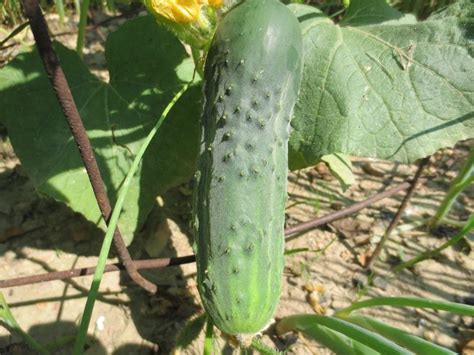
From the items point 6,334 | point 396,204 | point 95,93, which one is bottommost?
point 6,334

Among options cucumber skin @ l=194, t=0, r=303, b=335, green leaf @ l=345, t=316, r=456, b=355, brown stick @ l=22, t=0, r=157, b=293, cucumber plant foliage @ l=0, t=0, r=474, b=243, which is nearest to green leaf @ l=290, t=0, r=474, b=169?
cucumber plant foliage @ l=0, t=0, r=474, b=243

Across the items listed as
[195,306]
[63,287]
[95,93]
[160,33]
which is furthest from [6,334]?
[160,33]

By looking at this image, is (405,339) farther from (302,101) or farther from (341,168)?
(341,168)

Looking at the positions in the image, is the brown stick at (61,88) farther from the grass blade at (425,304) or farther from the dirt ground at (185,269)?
the grass blade at (425,304)

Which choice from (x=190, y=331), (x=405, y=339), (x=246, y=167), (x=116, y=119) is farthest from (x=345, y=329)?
(x=116, y=119)

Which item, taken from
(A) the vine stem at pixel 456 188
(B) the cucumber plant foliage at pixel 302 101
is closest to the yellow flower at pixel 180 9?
(B) the cucumber plant foliage at pixel 302 101

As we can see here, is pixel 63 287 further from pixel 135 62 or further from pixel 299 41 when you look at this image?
pixel 299 41
